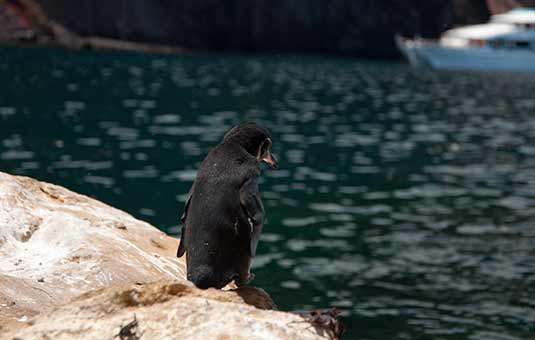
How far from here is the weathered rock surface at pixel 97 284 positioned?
5.95 meters

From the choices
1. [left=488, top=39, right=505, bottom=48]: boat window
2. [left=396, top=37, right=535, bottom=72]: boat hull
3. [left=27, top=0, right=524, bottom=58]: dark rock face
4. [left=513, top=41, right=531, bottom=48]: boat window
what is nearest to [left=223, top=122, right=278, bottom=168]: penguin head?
[left=396, top=37, right=535, bottom=72]: boat hull

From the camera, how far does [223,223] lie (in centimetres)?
752

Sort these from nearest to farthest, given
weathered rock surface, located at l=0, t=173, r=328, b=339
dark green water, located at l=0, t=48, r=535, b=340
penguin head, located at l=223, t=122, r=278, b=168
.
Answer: weathered rock surface, located at l=0, t=173, r=328, b=339 < penguin head, located at l=223, t=122, r=278, b=168 < dark green water, located at l=0, t=48, r=535, b=340

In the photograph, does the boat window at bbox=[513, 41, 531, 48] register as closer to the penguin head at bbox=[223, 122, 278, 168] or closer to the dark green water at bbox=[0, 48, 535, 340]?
the dark green water at bbox=[0, 48, 535, 340]

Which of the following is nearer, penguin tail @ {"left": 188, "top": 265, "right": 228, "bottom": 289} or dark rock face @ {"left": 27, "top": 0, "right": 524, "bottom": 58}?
penguin tail @ {"left": 188, "top": 265, "right": 228, "bottom": 289}

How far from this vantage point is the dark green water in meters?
17.2

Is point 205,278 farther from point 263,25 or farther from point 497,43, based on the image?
point 263,25

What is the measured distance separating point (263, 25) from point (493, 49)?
37.7m

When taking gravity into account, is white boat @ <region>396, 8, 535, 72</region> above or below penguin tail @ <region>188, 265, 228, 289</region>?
below

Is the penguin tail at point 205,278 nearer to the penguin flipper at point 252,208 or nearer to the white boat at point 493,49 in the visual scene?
the penguin flipper at point 252,208

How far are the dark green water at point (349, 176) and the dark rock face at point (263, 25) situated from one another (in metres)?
60.0

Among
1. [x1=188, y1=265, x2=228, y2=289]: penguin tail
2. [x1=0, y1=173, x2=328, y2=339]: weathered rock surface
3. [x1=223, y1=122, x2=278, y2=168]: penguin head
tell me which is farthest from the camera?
[x1=223, y1=122, x2=278, y2=168]: penguin head

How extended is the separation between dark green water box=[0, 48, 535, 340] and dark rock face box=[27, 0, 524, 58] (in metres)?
60.0

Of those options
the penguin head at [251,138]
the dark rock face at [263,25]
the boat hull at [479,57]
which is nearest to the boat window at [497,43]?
the boat hull at [479,57]
